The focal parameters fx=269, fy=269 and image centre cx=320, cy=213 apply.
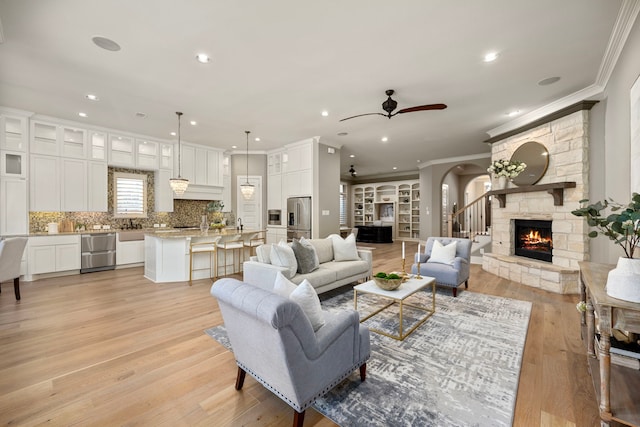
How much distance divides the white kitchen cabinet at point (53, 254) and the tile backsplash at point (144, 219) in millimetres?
548

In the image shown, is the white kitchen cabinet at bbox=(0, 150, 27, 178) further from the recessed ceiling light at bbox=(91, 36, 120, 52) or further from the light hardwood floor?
the recessed ceiling light at bbox=(91, 36, 120, 52)

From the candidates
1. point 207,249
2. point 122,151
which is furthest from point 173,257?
point 122,151

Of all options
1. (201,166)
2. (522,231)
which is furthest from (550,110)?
(201,166)

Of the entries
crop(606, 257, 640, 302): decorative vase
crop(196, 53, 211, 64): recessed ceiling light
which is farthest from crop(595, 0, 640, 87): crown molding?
crop(196, 53, 211, 64): recessed ceiling light

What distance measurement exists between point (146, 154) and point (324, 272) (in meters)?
5.51

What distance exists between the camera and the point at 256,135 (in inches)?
249

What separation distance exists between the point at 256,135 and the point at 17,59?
376cm

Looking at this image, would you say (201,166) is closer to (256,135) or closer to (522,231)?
(256,135)

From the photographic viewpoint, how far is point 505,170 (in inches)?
207

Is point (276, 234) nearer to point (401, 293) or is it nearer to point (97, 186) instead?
point (97, 186)

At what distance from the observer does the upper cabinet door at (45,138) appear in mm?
5125

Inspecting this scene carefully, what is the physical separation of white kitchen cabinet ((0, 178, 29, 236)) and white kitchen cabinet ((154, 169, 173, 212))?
2231 mm

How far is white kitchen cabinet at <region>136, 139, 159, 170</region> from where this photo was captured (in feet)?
20.9

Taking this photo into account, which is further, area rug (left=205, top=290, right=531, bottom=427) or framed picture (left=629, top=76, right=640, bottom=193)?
framed picture (left=629, top=76, right=640, bottom=193)
